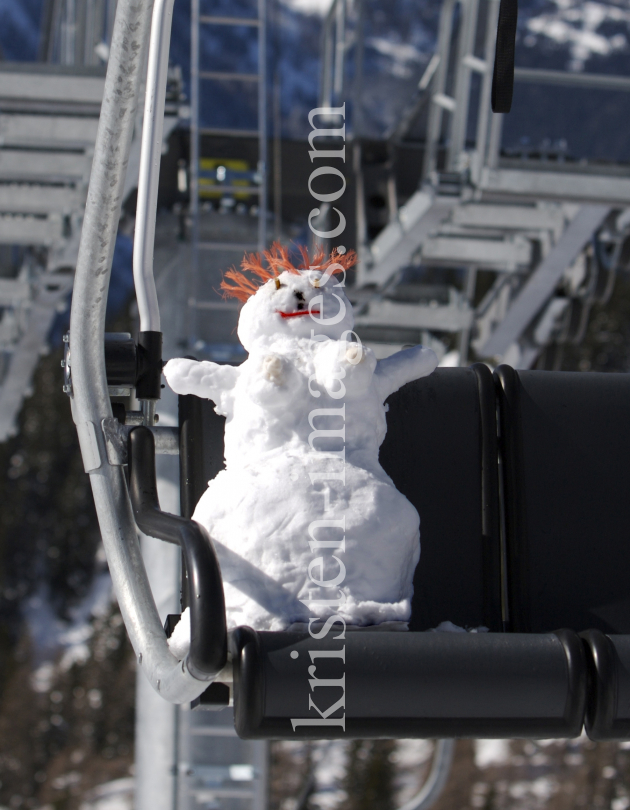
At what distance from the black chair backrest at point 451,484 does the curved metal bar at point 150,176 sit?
0.57 m

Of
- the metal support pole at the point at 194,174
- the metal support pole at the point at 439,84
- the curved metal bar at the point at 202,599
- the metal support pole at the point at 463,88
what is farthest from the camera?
the metal support pole at the point at 439,84

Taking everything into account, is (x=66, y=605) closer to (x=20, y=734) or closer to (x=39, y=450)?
(x=39, y=450)

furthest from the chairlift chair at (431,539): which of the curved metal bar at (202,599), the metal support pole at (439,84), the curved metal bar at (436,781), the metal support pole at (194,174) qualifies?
the metal support pole at (439,84)

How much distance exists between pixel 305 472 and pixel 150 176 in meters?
0.53

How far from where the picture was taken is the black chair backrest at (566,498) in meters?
2.12

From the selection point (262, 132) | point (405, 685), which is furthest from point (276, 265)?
point (262, 132)

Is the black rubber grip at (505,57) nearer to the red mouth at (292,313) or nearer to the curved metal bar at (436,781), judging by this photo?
the red mouth at (292,313)

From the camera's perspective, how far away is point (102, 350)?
1.78m

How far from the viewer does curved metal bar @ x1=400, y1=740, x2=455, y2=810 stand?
14.6 ft

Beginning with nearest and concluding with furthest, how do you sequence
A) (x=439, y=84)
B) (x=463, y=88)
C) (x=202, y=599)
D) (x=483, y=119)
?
(x=202, y=599), (x=483, y=119), (x=463, y=88), (x=439, y=84)

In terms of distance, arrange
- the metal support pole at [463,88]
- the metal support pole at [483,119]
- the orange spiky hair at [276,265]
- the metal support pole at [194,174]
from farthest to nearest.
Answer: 1. the metal support pole at [194,174]
2. the metal support pole at [463,88]
3. the metal support pole at [483,119]
4. the orange spiky hair at [276,265]

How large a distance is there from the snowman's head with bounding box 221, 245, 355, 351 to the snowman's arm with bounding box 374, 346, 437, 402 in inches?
3.9

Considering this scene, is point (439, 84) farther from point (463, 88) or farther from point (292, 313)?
point (292, 313)

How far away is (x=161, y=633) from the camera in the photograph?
168 cm
